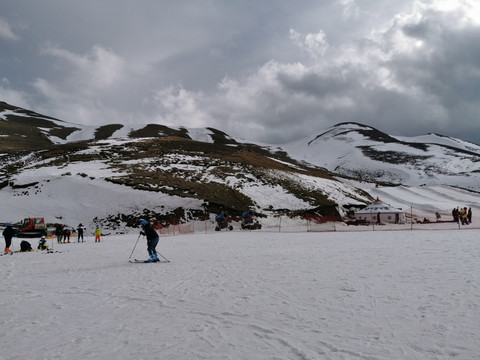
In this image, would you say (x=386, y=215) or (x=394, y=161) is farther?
(x=394, y=161)

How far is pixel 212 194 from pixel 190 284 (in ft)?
128

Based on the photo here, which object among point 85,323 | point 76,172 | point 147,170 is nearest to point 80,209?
point 76,172

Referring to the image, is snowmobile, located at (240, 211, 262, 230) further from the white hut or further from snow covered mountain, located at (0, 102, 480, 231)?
the white hut

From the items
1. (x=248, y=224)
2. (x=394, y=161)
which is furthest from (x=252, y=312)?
(x=394, y=161)

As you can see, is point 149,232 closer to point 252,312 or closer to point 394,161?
point 252,312

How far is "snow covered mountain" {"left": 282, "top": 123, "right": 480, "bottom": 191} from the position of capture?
361 ft

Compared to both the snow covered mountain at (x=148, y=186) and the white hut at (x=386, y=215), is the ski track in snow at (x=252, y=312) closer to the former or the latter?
the white hut at (x=386, y=215)

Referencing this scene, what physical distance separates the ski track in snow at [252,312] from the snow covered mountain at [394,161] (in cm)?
10110

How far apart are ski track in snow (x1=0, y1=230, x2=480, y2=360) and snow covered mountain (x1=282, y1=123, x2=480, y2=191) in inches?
3980

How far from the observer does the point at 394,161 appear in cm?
13275

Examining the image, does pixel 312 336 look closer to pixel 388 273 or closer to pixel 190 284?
pixel 190 284

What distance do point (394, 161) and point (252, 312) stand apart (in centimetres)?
14176

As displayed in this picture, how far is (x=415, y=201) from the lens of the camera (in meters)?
61.8

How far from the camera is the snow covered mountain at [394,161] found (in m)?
110
